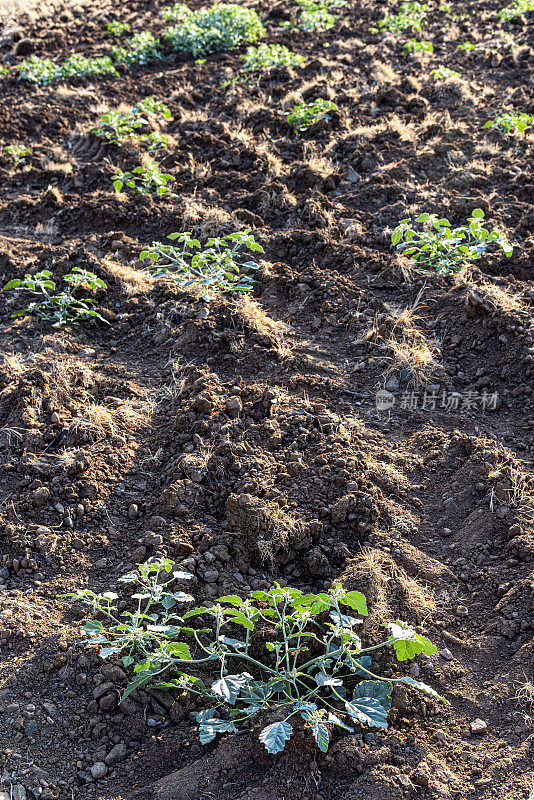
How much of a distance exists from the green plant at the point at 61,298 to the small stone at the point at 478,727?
120 inches

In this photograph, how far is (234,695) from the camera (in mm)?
2176

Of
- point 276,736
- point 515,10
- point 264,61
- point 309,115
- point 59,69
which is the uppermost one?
point 515,10

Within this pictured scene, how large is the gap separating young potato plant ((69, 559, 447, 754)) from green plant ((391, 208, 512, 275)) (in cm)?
260

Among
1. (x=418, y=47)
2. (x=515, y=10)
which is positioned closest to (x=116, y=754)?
(x=418, y=47)

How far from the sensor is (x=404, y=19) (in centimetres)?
854

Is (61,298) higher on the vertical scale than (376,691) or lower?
higher

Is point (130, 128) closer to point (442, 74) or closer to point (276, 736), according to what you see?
point (442, 74)

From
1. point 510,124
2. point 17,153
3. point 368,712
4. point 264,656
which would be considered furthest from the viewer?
point 17,153

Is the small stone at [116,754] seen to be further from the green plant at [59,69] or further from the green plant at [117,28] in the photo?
the green plant at [117,28]

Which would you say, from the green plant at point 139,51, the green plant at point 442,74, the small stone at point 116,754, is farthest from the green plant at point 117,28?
the small stone at point 116,754

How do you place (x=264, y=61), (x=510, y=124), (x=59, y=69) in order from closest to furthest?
(x=510, y=124) < (x=264, y=61) < (x=59, y=69)

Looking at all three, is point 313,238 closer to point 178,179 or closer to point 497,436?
point 178,179

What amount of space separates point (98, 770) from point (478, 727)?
129cm

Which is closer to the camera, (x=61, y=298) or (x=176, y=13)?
(x=61, y=298)
